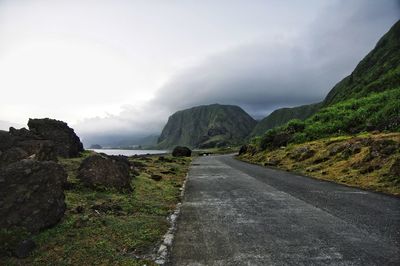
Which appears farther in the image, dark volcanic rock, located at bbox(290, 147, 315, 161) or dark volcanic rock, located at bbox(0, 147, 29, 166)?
dark volcanic rock, located at bbox(290, 147, 315, 161)

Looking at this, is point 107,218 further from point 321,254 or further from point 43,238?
point 321,254

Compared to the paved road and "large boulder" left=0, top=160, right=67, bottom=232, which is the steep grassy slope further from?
"large boulder" left=0, top=160, right=67, bottom=232

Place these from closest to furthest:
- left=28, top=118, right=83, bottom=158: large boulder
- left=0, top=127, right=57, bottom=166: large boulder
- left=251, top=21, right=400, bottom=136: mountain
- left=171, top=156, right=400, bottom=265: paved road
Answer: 1. left=171, top=156, right=400, bottom=265: paved road
2. left=0, top=127, right=57, bottom=166: large boulder
3. left=28, top=118, right=83, bottom=158: large boulder
4. left=251, top=21, right=400, bottom=136: mountain

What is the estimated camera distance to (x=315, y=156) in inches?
1592

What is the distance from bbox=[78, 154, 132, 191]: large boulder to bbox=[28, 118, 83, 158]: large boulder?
13.5 m

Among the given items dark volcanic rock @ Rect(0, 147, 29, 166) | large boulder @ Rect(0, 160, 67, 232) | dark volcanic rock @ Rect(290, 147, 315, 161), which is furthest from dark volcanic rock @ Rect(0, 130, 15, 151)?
dark volcanic rock @ Rect(290, 147, 315, 161)

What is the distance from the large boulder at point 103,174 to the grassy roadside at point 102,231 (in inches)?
24.3

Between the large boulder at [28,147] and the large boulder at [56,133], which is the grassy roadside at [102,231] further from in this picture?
the large boulder at [56,133]

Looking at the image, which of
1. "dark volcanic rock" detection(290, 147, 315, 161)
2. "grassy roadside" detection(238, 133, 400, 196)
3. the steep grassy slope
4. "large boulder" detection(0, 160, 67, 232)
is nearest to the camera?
"large boulder" detection(0, 160, 67, 232)

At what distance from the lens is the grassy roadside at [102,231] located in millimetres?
9938

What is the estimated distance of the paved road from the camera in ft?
31.2

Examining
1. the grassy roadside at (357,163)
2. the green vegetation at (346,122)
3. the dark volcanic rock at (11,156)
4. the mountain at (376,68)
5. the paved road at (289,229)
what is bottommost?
the paved road at (289,229)

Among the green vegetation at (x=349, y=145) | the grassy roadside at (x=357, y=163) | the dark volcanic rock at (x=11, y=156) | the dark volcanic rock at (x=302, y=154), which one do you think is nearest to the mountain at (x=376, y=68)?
the green vegetation at (x=349, y=145)

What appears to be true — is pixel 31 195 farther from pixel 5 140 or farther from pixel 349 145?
pixel 349 145
